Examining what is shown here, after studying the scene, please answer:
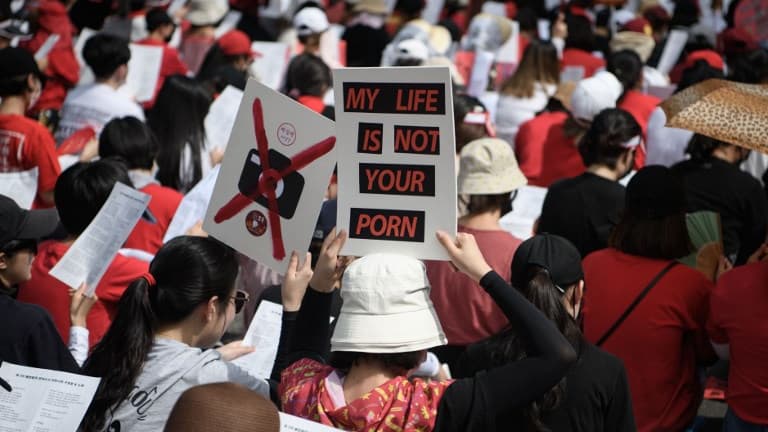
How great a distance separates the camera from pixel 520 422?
339 cm

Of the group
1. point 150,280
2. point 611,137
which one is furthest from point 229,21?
point 150,280

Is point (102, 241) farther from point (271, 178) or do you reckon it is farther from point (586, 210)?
point (586, 210)

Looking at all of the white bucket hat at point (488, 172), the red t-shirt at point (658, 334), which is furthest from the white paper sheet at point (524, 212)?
the red t-shirt at point (658, 334)

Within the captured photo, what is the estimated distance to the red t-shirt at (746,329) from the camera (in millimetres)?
4145

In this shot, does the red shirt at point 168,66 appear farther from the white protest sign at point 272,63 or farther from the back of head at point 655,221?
the back of head at point 655,221

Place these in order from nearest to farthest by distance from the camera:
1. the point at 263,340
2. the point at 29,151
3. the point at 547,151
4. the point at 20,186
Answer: the point at 263,340 < the point at 20,186 < the point at 29,151 < the point at 547,151

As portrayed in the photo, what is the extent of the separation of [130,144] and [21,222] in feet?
5.64

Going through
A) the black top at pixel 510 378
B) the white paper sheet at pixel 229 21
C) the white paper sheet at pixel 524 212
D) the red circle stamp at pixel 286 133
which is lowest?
the white paper sheet at pixel 229 21

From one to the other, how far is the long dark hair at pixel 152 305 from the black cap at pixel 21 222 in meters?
0.76

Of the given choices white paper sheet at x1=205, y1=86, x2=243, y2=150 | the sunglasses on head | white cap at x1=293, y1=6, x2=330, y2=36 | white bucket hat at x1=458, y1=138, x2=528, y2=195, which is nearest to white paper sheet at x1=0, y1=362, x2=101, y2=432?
the sunglasses on head

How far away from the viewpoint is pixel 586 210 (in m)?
5.73

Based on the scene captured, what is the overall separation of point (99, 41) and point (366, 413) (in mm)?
5402

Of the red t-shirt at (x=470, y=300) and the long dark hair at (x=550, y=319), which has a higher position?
the long dark hair at (x=550, y=319)

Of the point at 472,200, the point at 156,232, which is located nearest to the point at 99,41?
the point at 156,232
